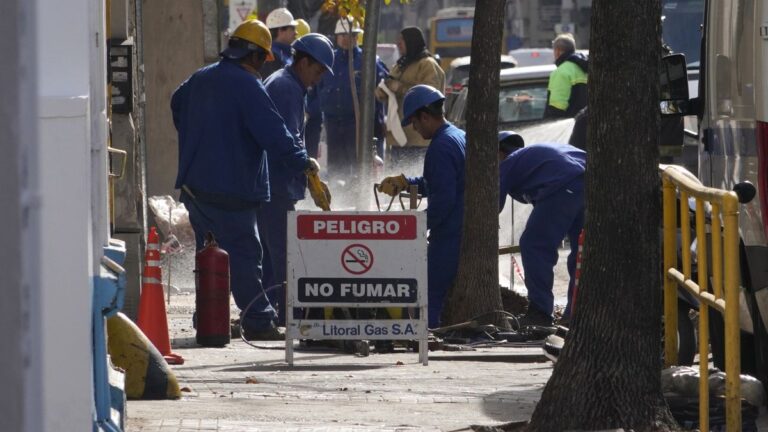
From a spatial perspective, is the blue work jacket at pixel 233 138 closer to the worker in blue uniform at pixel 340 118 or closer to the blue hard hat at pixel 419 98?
the blue hard hat at pixel 419 98

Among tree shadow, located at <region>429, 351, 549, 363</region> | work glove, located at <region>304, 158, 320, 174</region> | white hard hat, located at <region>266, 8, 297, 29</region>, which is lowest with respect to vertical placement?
tree shadow, located at <region>429, 351, 549, 363</region>

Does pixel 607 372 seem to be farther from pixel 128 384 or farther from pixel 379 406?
pixel 128 384

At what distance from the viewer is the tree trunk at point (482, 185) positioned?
9.95 metres

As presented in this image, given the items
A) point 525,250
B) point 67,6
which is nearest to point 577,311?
point 67,6

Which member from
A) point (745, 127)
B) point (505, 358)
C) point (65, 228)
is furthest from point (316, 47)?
point (65, 228)

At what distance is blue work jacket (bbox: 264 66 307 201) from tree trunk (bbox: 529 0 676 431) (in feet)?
14.9

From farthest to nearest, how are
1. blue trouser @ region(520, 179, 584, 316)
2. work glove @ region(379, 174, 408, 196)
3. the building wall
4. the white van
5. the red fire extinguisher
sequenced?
blue trouser @ region(520, 179, 584, 316), work glove @ region(379, 174, 408, 196), the red fire extinguisher, the white van, the building wall

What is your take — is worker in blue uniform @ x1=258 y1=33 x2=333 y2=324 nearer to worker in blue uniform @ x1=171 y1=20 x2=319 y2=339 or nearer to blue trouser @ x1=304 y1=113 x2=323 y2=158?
worker in blue uniform @ x1=171 y1=20 x2=319 y2=339

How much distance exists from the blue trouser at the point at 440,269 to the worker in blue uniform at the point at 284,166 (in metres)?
0.97

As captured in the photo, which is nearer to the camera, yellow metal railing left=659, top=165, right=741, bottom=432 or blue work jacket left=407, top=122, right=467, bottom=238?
yellow metal railing left=659, top=165, right=741, bottom=432

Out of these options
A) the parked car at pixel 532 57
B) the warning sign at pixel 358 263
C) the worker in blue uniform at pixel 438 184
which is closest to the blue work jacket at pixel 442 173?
the worker in blue uniform at pixel 438 184

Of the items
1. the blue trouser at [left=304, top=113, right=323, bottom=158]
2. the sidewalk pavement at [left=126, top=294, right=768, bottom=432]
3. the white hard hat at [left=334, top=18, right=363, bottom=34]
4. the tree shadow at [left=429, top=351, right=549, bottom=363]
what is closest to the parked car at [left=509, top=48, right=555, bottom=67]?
the white hard hat at [left=334, top=18, right=363, bottom=34]

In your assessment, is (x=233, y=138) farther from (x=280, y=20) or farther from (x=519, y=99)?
(x=519, y=99)

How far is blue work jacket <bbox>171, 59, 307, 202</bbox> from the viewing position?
9.71 meters
